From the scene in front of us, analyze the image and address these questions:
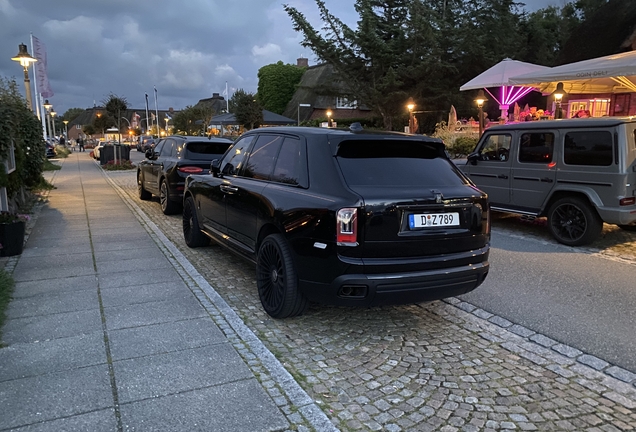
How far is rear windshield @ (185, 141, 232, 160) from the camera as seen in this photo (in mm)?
9586

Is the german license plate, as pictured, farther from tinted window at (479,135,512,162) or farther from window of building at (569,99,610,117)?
window of building at (569,99,610,117)

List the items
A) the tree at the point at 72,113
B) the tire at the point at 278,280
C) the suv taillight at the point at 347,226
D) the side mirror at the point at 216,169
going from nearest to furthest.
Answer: the suv taillight at the point at 347,226, the tire at the point at 278,280, the side mirror at the point at 216,169, the tree at the point at 72,113

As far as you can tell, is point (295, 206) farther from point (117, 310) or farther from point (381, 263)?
point (117, 310)

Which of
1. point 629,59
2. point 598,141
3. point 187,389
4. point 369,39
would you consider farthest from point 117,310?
point 369,39

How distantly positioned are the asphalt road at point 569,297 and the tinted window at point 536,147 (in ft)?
5.29

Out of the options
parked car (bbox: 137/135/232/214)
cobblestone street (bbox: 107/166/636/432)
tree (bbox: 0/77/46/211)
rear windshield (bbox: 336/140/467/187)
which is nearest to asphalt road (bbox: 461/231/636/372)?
cobblestone street (bbox: 107/166/636/432)

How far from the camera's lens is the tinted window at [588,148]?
687 centimetres

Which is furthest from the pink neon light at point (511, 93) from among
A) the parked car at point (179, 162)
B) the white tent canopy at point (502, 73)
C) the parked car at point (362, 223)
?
the parked car at point (362, 223)

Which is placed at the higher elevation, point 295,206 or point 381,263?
point 295,206

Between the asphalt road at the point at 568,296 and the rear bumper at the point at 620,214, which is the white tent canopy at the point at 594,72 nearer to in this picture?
the rear bumper at the point at 620,214

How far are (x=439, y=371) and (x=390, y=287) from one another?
2.32ft

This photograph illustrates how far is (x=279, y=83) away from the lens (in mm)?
64625

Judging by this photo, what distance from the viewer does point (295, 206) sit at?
161 inches

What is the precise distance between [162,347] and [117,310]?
1063 mm
